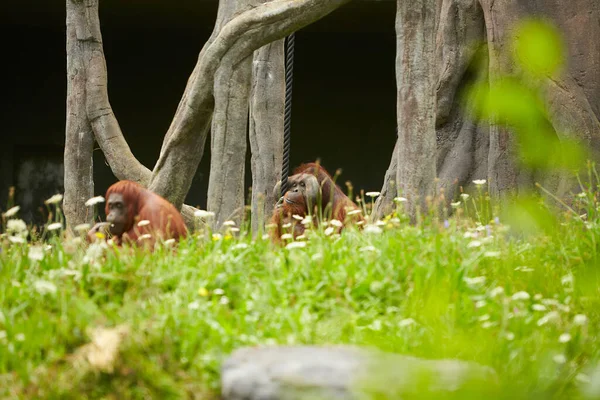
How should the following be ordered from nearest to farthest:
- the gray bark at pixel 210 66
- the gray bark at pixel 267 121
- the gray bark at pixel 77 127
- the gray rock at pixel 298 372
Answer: the gray rock at pixel 298 372, the gray bark at pixel 210 66, the gray bark at pixel 267 121, the gray bark at pixel 77 127

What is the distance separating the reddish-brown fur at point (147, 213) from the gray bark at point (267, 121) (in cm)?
165

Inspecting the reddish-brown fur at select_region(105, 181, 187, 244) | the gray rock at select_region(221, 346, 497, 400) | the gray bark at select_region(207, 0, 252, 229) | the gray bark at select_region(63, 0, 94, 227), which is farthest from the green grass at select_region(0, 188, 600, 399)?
the gray bark at select_region(63, 0, 94, 227)

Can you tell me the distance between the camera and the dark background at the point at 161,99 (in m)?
13.4

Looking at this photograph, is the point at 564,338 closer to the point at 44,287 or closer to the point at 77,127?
the point at 44,287

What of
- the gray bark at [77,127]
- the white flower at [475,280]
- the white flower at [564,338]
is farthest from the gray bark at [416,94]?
the gray bark at [77,127]

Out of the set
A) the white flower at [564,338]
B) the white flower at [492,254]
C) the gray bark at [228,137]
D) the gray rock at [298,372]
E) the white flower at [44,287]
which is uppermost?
the gray bark at [228,137]

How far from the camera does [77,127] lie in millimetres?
6676

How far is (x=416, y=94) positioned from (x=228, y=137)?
42.8 inches

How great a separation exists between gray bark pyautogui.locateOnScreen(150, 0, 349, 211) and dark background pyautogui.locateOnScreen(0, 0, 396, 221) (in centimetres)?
794

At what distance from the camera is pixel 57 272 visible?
3.21 metres

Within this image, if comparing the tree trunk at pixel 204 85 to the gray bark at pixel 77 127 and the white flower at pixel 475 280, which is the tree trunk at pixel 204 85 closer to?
the gray bark at pixel 77 127

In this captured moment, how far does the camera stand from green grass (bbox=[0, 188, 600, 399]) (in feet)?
8.72

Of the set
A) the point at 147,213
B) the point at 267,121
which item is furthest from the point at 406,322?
the point at 267,121

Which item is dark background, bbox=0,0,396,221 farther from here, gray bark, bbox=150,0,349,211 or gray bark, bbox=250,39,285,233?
gray bark, bbox=150,0,349,211
